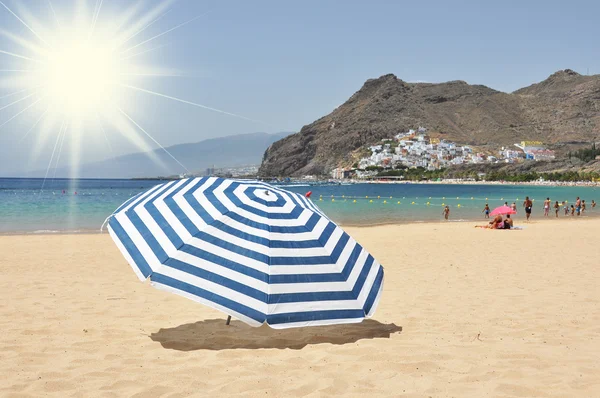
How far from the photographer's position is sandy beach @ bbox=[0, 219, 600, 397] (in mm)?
4559

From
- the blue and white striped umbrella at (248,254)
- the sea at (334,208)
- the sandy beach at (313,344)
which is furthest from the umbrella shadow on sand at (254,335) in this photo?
the sea at (334,208)

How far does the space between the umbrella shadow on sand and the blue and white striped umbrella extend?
916 mm

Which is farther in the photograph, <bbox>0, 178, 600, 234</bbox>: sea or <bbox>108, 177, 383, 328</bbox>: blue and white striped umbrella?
<bbox>0, 178, 600, 234</bbox>: sea

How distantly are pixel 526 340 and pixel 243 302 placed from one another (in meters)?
3.42

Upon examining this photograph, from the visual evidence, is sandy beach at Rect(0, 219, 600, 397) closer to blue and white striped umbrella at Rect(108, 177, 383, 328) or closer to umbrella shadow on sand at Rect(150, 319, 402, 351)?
umbrella shadow on sand at Rect(150, 319, 402, 351)

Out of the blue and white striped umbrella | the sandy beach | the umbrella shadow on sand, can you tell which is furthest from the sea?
the blue and white striped umbrella

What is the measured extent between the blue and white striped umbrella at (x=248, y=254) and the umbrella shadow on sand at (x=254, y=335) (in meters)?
0.92

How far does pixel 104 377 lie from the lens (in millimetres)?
4672

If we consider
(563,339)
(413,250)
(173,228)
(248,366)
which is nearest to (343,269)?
(248,366)

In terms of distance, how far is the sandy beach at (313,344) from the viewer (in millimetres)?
4559

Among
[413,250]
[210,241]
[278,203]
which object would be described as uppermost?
[278,203]

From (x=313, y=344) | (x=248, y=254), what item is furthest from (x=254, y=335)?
(x=248, y=254)

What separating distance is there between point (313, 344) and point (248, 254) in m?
1.49

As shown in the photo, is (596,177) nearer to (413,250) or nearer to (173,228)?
(413,250)
